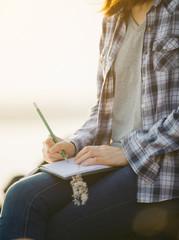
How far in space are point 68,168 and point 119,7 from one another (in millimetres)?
837

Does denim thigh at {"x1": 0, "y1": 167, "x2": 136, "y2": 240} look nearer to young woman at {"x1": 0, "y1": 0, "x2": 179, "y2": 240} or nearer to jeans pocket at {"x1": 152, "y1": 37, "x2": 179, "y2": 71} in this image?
young woman at {"x1": 0, "y1": 0, "x2": 179, "y2": 240}

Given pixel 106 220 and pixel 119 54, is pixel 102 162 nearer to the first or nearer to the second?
pixel 106 220

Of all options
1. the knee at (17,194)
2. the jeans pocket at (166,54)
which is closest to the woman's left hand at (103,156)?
the knee at (17,194)

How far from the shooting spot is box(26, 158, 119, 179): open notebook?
4.14 feet

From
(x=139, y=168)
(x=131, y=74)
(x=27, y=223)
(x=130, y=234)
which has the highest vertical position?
(x=131, y=74)

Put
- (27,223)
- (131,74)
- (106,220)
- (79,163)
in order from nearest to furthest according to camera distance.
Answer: (27,223) → (106,220) → (79,163) → (131,74)

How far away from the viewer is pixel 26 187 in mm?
1265

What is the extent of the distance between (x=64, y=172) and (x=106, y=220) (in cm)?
23

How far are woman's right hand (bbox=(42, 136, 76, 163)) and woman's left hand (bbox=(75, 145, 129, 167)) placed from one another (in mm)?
133

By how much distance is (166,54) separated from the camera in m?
1.41

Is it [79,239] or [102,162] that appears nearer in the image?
[79,239]

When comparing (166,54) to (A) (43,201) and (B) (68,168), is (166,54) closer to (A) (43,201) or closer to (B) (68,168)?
(B) (68,168)

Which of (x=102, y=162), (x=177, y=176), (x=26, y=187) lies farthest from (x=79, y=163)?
(x=177, y=176)

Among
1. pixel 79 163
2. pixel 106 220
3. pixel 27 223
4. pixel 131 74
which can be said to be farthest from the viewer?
pixel 131 74
